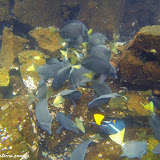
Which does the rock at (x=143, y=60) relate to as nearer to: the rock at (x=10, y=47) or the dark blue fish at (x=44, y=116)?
the dark blue fish at (x=44, y=116)

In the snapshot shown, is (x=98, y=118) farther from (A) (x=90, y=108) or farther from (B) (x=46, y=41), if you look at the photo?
(B) (x=46, y=41)

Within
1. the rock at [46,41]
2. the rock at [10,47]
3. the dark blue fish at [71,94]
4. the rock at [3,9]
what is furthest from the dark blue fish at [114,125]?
the rock at [3,9]

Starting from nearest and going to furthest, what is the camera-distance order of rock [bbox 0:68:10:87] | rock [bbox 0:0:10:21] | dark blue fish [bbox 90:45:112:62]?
1. dark blue fish [bbox 90:45:112:62]
2. rock [bbox 0:68:10:87]
3. rock [bbox 0:0:10:21]

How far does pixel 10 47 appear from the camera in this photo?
4797 millimetres

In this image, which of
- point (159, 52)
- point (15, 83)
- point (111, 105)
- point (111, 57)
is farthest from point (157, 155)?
point (15, 83)

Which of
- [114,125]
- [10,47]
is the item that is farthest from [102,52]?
[10,47]

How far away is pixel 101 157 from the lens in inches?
92.5

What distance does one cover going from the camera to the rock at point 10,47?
4762 mm

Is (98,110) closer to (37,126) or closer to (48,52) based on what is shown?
(37,126)

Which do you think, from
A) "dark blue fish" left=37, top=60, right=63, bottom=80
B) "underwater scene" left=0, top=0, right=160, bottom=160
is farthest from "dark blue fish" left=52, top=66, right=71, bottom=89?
"dark blue fish" left=37, top=60, right=63, bottom=80

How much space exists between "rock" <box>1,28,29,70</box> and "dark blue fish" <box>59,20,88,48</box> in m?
2.35

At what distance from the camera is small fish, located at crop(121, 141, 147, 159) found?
204 cm

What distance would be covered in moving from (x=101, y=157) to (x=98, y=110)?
840 mm

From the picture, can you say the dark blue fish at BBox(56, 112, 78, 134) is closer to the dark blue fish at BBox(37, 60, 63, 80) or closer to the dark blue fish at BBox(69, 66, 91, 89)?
the dark blue fish at BBox(69, 66, 91, 89)
